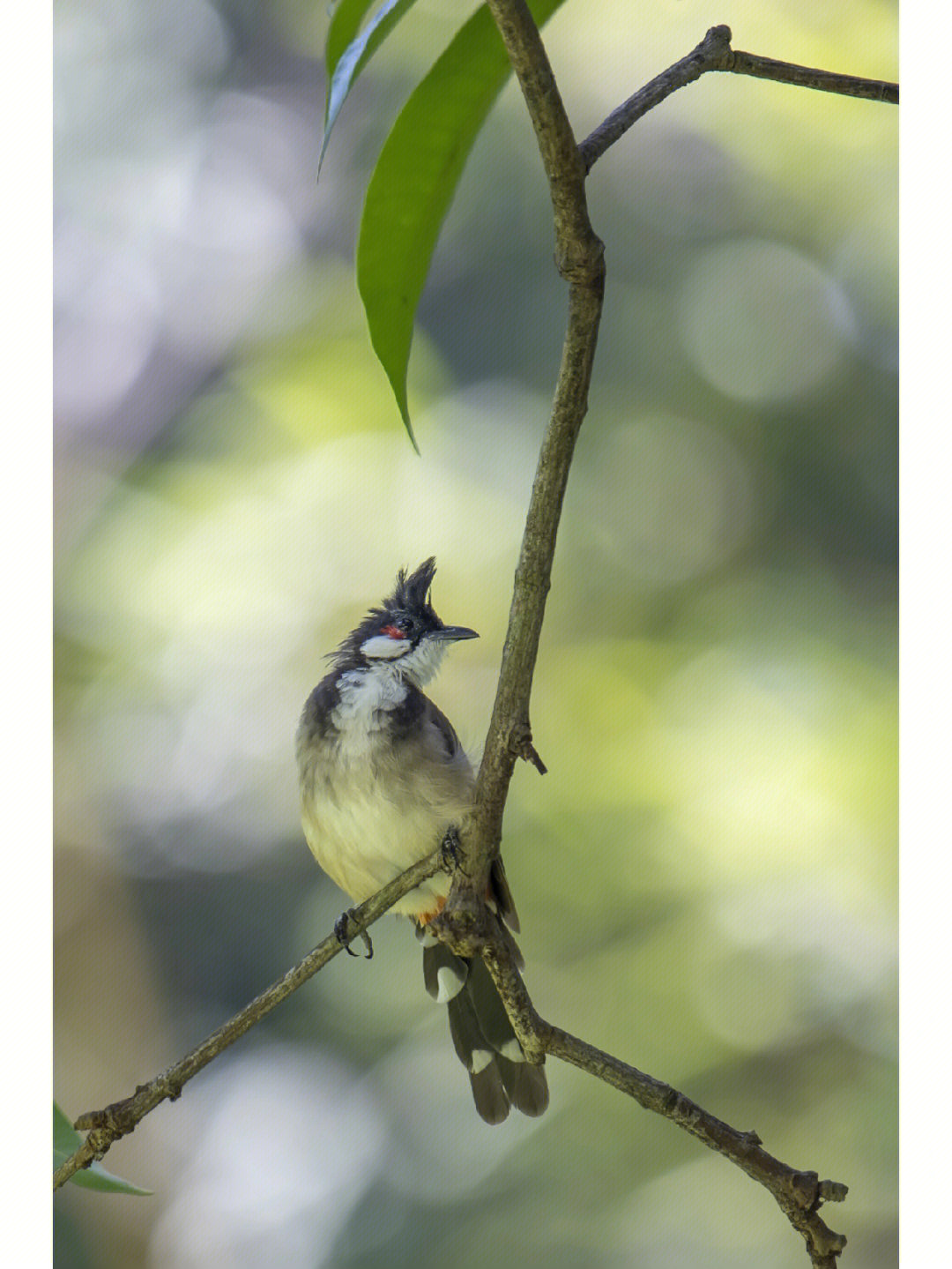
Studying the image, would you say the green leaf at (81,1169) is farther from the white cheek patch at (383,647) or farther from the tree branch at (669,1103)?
the white cheek patch at (383,647)

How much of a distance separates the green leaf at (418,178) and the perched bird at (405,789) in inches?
27.3

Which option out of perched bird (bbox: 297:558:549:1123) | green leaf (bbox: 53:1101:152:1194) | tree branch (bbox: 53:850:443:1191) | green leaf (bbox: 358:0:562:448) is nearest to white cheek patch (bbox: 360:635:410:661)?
perched bird (bbox: 297:558:549:1123)

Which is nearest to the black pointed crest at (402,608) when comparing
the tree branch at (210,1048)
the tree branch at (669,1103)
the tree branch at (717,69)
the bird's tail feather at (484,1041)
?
the bird's tail feather at (484,1041)

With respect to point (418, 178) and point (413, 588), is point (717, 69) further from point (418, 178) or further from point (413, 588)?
point (413, 588)

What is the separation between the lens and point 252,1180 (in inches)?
65.2

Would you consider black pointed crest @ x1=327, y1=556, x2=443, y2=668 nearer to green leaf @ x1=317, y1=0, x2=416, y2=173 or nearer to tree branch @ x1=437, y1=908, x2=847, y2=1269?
tree branch @ x1=437, y1=908, x2=847, y2=1269

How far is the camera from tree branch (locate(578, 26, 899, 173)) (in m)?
0.79

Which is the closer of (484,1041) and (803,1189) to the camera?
(803,1189)

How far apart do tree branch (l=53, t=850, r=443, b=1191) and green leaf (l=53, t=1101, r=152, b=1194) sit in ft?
0.04

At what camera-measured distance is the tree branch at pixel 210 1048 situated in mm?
984

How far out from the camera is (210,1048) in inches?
38.9

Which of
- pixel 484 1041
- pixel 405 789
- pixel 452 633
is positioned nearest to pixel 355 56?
pixel 452 633

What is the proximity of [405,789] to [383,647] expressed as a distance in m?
0.19
